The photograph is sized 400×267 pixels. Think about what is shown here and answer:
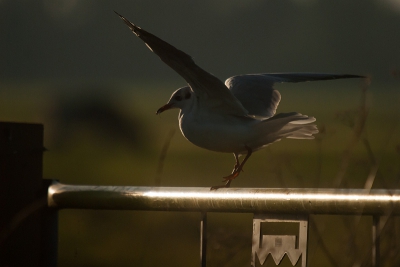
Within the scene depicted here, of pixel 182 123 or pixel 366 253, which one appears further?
pixel 182 123

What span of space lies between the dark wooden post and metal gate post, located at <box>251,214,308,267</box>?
0.80 metres

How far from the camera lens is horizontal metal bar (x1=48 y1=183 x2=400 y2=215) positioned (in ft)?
5.52

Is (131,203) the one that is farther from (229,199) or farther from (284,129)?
(284,129)

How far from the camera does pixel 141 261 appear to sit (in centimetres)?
198

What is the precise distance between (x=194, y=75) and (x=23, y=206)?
39.7 inches

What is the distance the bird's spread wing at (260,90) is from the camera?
3638 mm

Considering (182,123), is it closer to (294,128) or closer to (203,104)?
(203,104)

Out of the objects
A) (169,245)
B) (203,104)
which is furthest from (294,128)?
(169,245)

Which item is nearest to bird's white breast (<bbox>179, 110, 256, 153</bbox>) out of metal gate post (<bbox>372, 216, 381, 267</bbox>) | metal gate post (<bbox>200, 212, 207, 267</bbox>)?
metal gate post (<bbox>200, 212, 207, 267</bbox>)

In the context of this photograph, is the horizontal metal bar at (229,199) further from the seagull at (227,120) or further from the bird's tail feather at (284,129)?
the bird's tail feather at (284,129)

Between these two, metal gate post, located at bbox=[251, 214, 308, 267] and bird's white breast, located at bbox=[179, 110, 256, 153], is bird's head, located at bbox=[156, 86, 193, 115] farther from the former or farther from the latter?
metal gate post, located at bbox=[251, 214, 308, 267]

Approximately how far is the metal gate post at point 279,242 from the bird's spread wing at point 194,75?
1080 mm

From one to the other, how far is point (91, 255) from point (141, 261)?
134 inches

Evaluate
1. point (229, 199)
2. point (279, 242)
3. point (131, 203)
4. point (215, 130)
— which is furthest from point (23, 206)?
point (215, 130)
